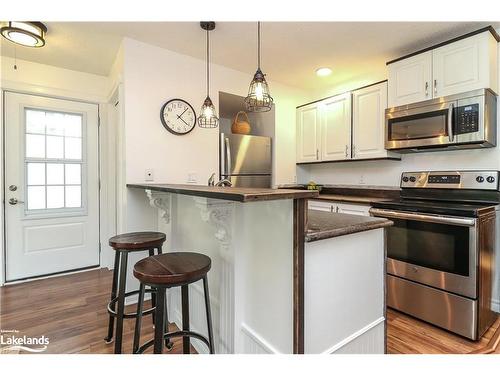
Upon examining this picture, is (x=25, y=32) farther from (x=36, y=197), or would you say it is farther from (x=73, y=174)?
(x=36, y=197)

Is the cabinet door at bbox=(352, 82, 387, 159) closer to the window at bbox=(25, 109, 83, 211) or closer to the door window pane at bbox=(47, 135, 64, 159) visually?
the window at bbox=(25, 109, 83, 211)

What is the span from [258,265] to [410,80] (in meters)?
2.36

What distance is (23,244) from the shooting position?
2.91m

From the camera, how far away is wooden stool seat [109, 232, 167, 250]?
66.1 inches

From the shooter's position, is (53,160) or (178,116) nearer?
(178,116)

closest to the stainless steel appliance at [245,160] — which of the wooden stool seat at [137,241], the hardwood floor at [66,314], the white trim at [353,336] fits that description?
the wooden stool seat at [137,241]

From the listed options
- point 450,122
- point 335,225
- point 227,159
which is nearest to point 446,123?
point 450,122

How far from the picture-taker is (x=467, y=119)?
7.10 feet

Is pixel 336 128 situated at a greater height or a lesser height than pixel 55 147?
greater

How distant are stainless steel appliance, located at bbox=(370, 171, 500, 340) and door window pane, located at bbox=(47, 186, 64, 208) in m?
3.37

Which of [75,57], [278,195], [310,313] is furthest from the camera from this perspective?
[75,57]
